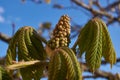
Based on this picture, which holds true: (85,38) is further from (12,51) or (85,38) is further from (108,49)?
(12,51)

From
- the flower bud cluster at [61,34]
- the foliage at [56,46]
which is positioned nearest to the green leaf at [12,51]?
the foliage at [56,46]

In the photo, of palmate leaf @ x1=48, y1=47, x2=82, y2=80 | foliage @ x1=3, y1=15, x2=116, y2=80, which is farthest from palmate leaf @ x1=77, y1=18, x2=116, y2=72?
palmate leaf @ x1=48, y1=47, x2=82, y2=80

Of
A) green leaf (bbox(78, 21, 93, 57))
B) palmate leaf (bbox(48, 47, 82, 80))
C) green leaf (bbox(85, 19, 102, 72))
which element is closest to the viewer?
palmate leaf (bbox(48, 47, 82, 80))

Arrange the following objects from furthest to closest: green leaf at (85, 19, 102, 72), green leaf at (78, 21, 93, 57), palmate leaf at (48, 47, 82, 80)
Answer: green leaf at (78, 21, 93, 57) → green leaf at (85, 19, 102, 72) → palmate leaf at (48, 47, 82, 80)

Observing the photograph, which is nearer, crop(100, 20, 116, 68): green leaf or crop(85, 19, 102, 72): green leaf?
crop(85, 19, 102, 72): green leaf

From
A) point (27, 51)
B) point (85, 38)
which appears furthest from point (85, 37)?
point (27, 51)

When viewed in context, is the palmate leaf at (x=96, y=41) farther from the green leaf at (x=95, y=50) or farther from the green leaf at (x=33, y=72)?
the green leaf at (x=33, y=72)

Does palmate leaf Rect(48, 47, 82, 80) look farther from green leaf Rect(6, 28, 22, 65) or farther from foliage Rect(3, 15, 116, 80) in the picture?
green leaf Rect(6, 28, 22, 65)
